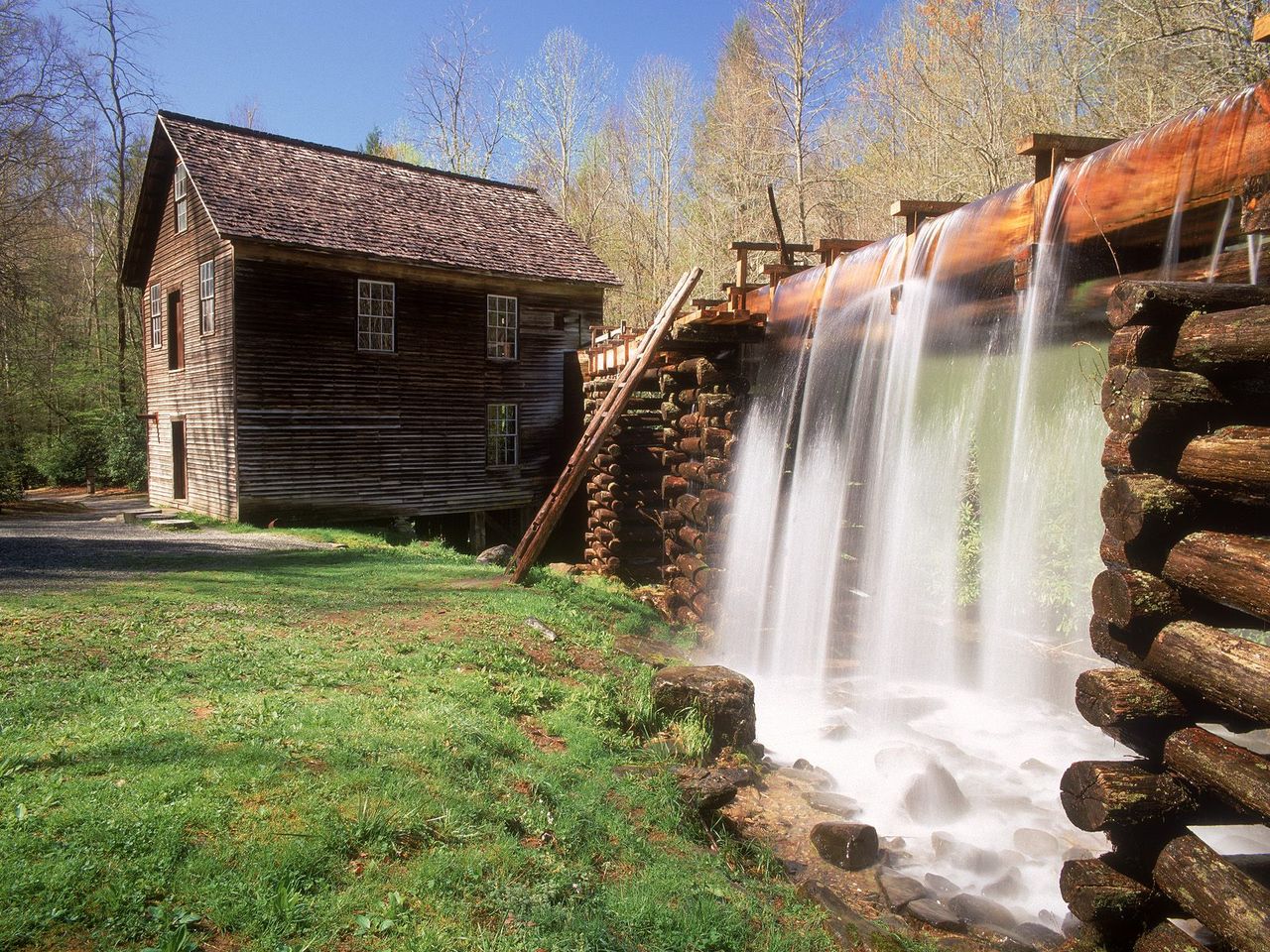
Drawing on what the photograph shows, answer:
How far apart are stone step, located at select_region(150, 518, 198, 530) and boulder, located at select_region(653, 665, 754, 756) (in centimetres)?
1439

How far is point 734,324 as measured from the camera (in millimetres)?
10797

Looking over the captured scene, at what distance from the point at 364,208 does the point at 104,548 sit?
35.3 feet

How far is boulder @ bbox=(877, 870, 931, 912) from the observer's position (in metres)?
4.96

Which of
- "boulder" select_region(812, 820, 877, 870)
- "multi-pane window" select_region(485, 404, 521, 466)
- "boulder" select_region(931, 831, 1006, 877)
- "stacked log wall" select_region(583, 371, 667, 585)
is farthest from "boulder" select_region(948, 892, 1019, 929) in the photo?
"multi-pane window" select_region(485, 404, 521, 466)

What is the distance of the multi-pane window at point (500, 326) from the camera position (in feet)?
69.3

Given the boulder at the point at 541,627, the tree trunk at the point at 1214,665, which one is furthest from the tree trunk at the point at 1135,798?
the boulder at the point at 541,627

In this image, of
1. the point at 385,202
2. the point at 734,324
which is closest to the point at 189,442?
the point at 385,202

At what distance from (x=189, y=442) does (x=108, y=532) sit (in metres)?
4.88

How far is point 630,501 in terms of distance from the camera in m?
15.3

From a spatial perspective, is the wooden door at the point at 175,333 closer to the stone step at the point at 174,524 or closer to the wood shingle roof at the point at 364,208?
the wood shingle roof at the point at 364,208

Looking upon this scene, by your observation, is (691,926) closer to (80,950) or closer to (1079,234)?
(80,950)

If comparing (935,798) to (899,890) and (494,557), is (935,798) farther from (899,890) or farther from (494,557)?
(494,557)

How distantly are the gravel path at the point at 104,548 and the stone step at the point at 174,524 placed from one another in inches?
12.0

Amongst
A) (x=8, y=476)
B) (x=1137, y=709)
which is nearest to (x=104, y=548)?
(x=1137, y=709)
